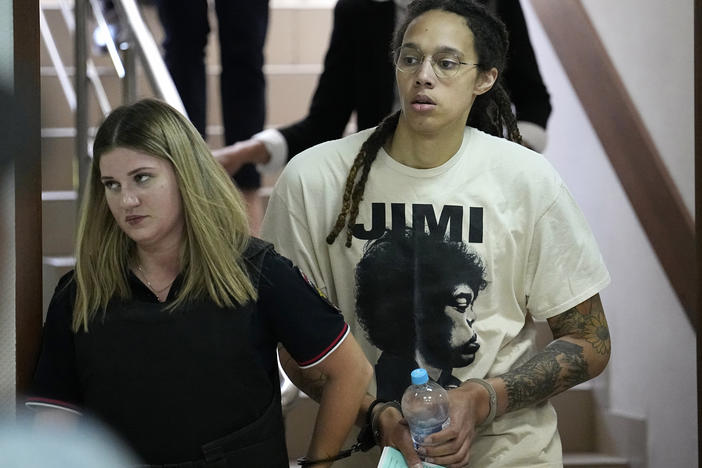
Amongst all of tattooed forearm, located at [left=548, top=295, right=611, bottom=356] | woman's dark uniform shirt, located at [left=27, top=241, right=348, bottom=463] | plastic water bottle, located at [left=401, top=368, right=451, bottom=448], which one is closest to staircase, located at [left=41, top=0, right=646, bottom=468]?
woman's dark uniform shirt, located at [left=27, top=241, right=348, bottom=463]

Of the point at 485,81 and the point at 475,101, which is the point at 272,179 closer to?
the point at 475,101

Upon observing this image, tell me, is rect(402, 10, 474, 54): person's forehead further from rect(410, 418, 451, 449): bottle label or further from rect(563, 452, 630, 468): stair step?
rect(563, 452, 630, 468): stair step

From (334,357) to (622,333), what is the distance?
196 cm

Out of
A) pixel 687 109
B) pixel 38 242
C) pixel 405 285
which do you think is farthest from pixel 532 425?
pixel 687 109

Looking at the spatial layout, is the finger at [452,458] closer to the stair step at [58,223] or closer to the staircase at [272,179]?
the staircase at [272,179]

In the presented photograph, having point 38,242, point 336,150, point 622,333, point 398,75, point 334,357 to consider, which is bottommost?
point 622,333

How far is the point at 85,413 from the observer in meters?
1.57

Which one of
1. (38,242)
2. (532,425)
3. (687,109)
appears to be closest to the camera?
(38,242)

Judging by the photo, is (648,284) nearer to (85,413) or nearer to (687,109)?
(687,109)

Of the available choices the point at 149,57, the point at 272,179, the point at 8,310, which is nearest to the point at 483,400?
the point at 8,310

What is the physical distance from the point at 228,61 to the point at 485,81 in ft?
4.36

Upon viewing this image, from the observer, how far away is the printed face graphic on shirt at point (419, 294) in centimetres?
185

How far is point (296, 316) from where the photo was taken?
1574 mm

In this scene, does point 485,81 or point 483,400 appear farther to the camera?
point 485,81
